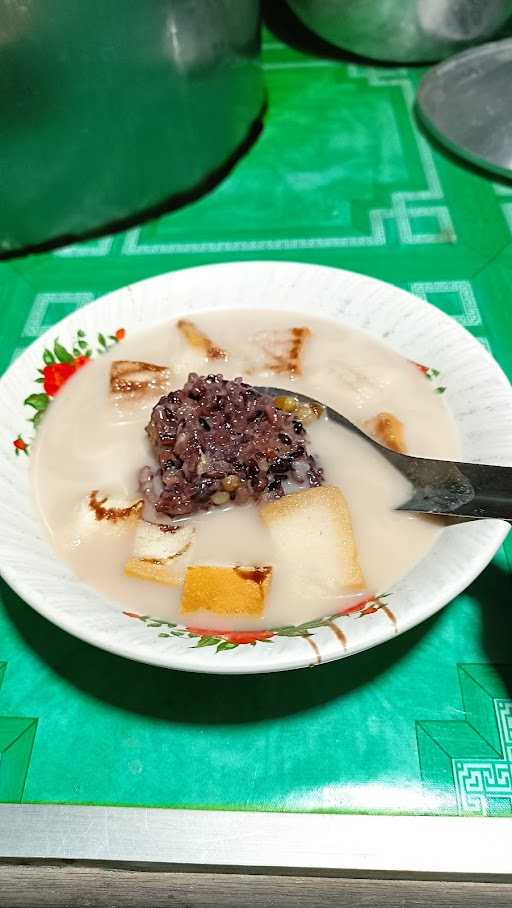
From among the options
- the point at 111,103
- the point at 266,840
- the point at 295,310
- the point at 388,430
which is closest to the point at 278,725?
the point at 266,840

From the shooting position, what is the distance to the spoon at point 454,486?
1088 millimetres

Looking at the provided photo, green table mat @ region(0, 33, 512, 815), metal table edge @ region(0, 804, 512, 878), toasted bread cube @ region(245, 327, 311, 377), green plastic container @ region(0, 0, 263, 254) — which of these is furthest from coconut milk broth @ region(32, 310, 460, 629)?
green plastic container @ region(0, 0, 263, 254)

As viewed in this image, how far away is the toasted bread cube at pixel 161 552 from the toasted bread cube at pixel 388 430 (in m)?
0.40

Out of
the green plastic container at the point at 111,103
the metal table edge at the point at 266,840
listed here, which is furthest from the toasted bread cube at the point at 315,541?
the green plastic container at the point at 111,103

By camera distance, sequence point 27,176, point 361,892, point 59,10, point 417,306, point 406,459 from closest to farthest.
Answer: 1. point 361,892
2. point 406,459
3. point 417,306
4. point 59,10
5. point 27,176

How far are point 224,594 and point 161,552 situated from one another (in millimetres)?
149

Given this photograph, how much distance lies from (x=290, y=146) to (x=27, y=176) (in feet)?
3.31

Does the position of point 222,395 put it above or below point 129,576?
above

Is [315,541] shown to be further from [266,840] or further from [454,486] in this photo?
[266,840]

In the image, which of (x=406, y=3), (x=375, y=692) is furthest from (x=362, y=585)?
(x=406, y=3)

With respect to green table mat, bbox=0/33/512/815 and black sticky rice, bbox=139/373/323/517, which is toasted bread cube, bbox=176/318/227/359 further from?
green table mat, bbox=0/33/512/815

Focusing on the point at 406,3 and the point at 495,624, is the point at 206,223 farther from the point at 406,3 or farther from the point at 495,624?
the point at 495,624

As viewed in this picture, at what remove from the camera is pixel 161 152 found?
2084 mm

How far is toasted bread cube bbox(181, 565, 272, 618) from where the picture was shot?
1.08m
